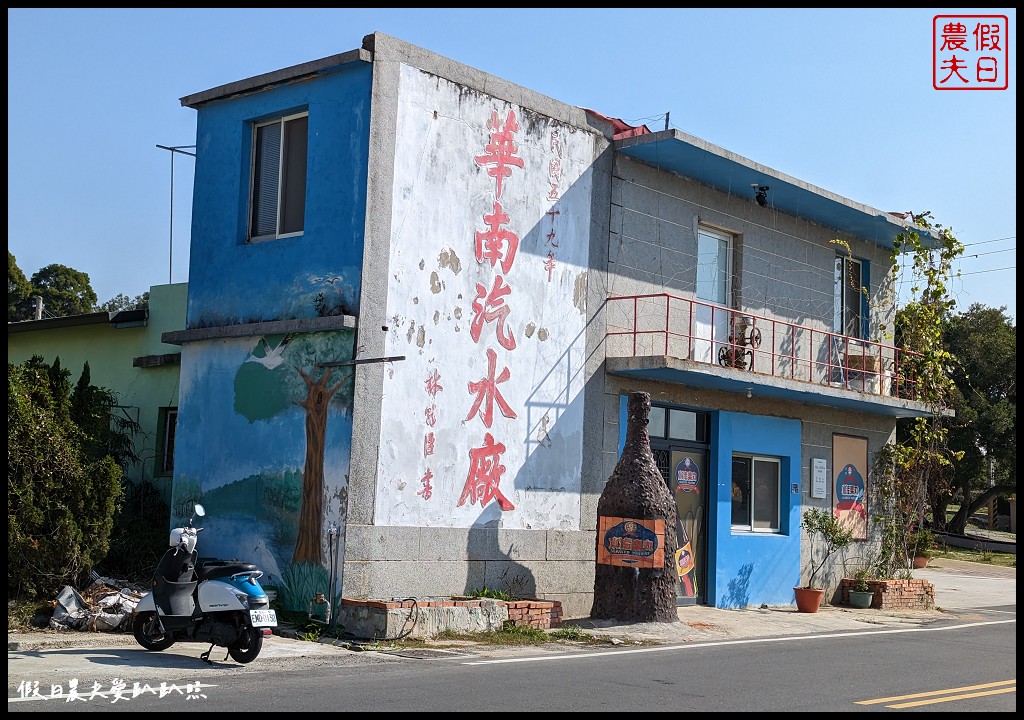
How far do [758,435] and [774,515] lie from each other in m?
1.57

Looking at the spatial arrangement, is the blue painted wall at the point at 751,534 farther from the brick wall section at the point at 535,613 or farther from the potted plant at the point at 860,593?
the brick wall section at the point at 535,613

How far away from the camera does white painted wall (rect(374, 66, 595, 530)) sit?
14.5 meters

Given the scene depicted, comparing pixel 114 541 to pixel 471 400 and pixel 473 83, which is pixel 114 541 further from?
pixel 473 83

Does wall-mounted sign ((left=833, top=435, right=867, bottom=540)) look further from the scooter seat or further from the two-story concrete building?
the scooter seat

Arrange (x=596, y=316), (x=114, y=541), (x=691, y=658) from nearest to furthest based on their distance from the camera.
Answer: (x=691, y=658), (x=114, y=541), (x=596, y=316)

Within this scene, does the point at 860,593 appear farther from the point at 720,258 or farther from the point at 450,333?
the point at 450,333

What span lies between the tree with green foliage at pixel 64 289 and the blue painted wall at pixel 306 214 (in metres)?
37.9

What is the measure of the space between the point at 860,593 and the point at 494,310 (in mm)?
9323

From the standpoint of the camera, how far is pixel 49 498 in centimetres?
1377

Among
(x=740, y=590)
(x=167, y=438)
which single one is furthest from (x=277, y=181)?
(x=740, y=590)

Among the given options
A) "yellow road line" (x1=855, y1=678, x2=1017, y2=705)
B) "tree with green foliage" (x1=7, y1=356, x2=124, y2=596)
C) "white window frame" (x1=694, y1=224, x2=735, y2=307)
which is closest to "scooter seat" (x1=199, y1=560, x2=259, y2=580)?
"tree with green foliage" (x1=7, y1=356, x2=124, y2=596)

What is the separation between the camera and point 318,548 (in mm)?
13844

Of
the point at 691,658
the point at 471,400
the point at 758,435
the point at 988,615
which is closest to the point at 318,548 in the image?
the point at 471,400

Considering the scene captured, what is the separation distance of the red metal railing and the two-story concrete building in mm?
77
